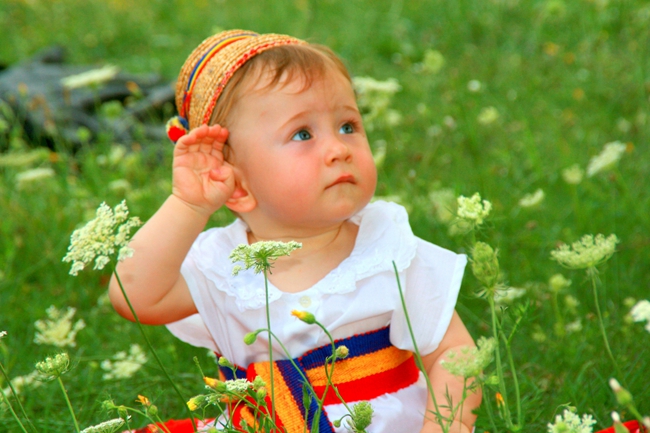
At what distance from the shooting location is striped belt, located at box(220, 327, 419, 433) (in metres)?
1.75

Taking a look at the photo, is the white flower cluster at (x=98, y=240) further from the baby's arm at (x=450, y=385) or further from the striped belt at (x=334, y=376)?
the baby's arm at (x=450, y=385)

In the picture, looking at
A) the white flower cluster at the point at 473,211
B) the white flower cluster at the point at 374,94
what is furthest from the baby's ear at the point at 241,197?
the white flower cluster at the point at 374,94

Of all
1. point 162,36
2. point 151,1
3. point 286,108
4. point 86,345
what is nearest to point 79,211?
point 86,345

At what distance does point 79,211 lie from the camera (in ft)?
11.1

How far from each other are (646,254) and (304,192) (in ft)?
4.83

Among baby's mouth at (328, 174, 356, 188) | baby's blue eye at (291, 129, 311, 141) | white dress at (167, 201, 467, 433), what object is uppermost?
baby's blue eye at (291, 129, 311, 141)

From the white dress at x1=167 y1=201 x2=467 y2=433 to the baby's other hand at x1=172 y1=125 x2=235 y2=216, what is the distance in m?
0.17

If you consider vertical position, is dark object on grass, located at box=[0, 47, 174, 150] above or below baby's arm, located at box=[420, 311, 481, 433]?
below

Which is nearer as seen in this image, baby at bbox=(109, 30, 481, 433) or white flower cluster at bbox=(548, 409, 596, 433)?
white flower cluster at bbox=(548, 409, 596, 433)

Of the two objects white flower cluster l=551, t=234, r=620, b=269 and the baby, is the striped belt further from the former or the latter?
white flower cluster l=551, t=234, r=620, b=269

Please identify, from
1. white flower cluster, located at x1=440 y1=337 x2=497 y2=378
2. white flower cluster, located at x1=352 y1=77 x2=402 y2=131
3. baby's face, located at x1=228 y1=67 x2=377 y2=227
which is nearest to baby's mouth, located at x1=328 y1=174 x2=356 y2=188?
baby's face, located at x1=228 y1=67 x2=377 y2=227

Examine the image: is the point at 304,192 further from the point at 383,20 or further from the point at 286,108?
the point at 383,20

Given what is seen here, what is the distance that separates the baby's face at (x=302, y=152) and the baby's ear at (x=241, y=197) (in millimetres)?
25

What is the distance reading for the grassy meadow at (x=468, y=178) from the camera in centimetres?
227
